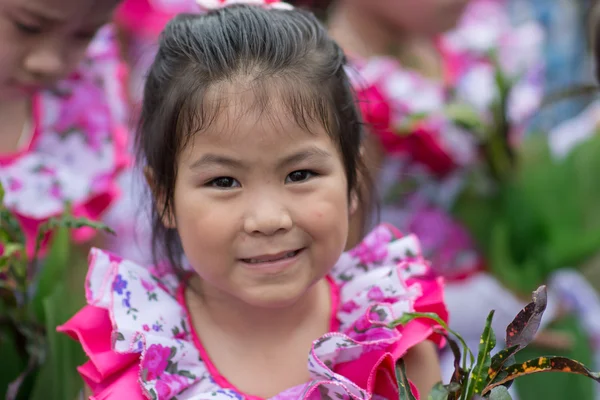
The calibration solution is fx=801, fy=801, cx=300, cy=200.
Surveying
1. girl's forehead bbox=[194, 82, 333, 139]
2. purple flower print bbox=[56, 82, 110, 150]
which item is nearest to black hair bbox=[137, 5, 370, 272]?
girl's forehead bbox=[194, 82, 333, 139]

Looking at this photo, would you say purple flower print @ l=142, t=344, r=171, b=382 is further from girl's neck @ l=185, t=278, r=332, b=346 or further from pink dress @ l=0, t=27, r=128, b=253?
pink dress @ l=0, t=27, r=128, b=253

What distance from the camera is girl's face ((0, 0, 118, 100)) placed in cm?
136

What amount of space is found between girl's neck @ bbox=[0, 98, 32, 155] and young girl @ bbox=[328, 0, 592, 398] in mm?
659

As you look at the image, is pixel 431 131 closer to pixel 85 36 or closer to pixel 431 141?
pixel 431 141

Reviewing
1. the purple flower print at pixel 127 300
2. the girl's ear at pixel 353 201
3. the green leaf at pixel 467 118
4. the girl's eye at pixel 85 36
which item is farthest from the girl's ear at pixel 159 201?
the green leaf at pixel 467 118

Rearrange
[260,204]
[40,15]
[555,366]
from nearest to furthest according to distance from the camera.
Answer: [555,366] < [260,204] < [40,15]

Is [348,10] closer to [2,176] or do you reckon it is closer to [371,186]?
[371,186]

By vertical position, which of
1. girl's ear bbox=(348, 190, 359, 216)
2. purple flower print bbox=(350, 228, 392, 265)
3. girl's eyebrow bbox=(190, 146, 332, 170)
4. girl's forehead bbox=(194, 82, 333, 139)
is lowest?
purple flower print bbox=(350, 228, 392, 265)

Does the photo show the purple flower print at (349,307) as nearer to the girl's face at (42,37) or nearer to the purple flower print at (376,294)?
the purple flower print at (376,294)

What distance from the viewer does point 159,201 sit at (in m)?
1.12

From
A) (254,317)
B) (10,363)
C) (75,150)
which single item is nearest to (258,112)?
(254,317)

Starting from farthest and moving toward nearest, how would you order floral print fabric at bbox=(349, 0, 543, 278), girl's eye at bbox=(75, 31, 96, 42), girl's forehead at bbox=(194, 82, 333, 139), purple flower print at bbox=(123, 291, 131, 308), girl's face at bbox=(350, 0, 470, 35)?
girl's face at bbox=(350, 0, 470, 35), floral print fabric at bbox=(349, 0, 543, 278), girl's eye at bbox=(75, 31, 96, 42), purple flower print at bbox=(123, 291, 131, 308), girl's forehead at bbox=(194, 82, 333, 139)

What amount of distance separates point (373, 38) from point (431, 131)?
39 centimetres

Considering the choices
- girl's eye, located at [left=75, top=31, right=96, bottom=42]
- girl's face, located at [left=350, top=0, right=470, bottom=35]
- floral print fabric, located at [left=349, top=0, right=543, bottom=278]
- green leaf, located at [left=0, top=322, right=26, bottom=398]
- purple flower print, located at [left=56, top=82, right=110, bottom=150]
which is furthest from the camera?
girl's face, located at [left=350, top=0, right=470, bottom=35]
